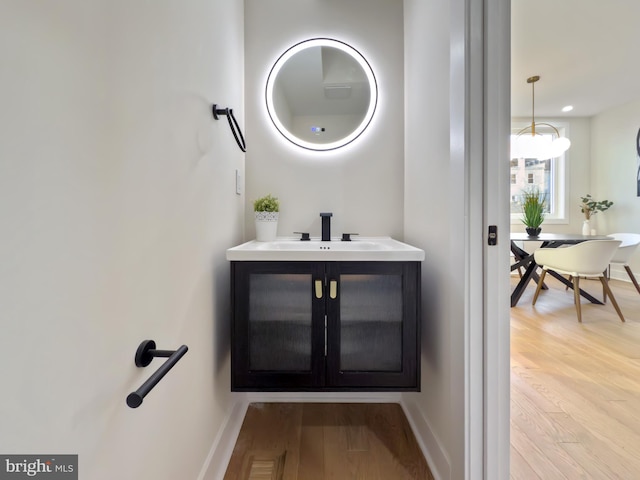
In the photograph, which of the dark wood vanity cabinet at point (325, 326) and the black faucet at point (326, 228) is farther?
the black faucet at point (326, 228)

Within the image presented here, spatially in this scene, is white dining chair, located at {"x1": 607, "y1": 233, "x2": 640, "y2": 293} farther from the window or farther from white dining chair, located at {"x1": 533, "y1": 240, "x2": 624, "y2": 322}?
the window

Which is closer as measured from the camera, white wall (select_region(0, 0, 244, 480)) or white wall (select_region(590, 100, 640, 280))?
white wall (select_region(0, 0, 244, 480))

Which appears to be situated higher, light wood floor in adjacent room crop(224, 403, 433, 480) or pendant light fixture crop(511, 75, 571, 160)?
pendant light fixture crop(511, 75, 571, 160)

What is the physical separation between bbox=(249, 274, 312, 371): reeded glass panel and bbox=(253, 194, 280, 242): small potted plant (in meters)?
0.38

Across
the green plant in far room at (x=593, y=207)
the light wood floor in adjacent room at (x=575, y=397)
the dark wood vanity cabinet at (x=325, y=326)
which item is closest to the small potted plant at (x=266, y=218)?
the dark wood vanity cabinet at (x=325, y=326)

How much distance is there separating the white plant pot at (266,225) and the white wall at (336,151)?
0.15m

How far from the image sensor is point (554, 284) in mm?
3904

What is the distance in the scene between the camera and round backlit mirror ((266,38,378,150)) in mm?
1580

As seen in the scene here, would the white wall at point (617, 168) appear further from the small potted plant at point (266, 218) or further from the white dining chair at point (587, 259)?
the small potted plant at point (266, 218)

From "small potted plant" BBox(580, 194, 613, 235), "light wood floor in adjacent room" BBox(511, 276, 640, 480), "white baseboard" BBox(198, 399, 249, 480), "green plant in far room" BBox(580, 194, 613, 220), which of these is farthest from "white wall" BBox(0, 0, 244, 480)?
"green plant in far room" BBox(580, 194, 613, 220)

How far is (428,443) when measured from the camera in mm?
1162

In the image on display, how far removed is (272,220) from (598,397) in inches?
78.4

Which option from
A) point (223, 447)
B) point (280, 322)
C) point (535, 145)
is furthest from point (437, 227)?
point (535, 145)

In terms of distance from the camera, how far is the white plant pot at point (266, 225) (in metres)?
1.43
